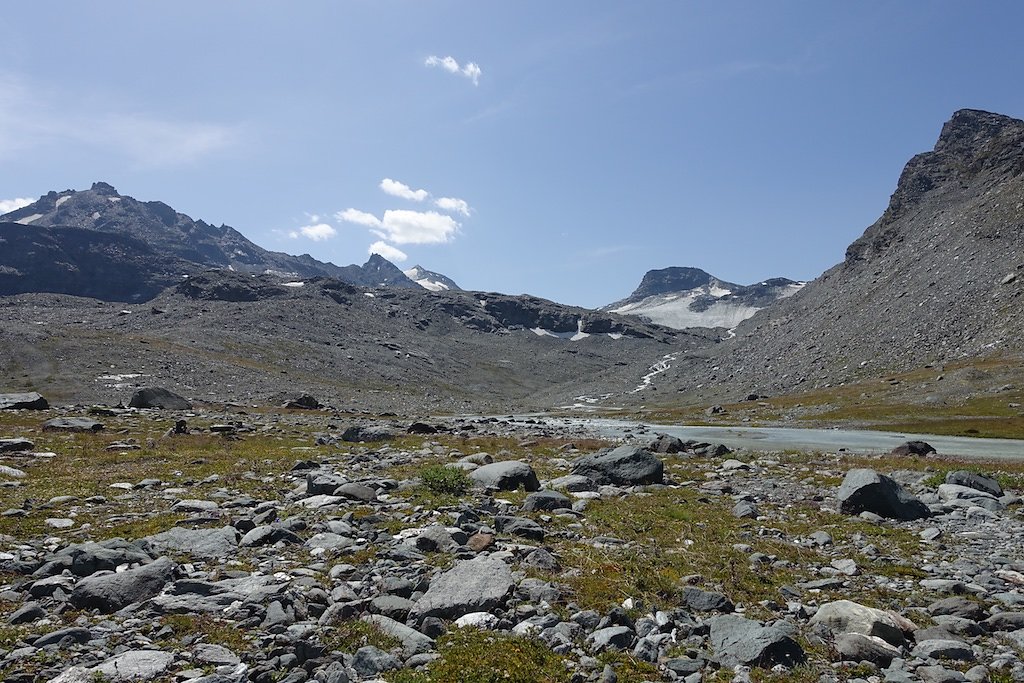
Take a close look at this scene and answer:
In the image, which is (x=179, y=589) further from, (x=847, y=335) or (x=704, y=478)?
(x=847, y=335)

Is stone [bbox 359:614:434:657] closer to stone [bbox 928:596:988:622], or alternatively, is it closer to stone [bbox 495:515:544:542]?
stone [bbox 495:515:544:542]

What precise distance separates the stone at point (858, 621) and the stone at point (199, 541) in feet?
42.0

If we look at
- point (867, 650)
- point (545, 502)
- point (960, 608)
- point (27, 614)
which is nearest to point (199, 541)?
point (27, 614)

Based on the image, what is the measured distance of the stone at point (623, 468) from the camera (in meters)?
25.5

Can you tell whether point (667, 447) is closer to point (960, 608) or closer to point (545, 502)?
point (545, 502)

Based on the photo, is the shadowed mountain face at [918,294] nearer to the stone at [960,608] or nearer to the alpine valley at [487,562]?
the alpine valley at [487,562]

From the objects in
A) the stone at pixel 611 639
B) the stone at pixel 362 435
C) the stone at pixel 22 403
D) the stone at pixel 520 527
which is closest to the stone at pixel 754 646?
the stone at pixel 611 639

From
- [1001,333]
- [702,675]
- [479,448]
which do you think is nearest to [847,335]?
[1001,333]

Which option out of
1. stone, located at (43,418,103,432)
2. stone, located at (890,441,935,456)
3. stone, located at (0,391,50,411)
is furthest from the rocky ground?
stone, located at (0,391,50,411)

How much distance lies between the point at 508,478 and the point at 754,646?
13903mm

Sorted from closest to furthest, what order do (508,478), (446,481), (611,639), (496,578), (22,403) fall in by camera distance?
(611,639) → (496,578) → (446,481) → (508,478) → (22,403)

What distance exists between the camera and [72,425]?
38.6 metres

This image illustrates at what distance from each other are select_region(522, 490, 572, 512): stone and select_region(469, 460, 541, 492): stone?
275 centimetres

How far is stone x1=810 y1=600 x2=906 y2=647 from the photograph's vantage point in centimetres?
980
